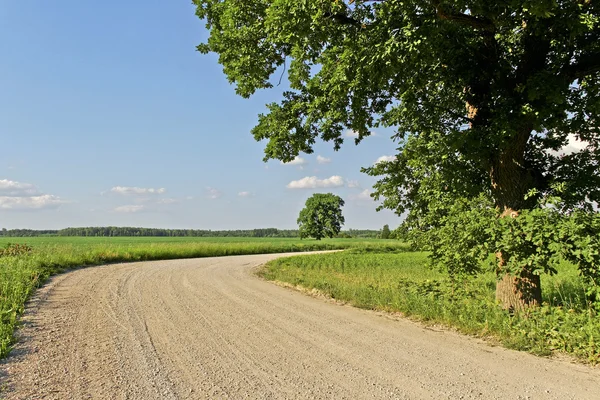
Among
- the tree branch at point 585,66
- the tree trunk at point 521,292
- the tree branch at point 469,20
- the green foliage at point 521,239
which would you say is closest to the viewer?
the green foliage at point 521,239

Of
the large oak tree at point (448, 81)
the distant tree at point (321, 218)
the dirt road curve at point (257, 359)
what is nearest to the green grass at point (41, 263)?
the dirt road curve at point (257, 359)

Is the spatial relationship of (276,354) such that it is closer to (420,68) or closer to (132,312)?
(132,312)

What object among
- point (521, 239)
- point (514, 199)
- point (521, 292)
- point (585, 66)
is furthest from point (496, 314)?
point (585, 66)

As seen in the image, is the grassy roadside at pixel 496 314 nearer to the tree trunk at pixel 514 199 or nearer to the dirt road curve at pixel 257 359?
the tree trunk at pixel 514 199

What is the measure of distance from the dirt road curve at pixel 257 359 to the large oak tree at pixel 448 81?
2384mm

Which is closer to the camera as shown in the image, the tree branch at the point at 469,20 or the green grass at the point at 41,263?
the tree branch at the point at 469,20

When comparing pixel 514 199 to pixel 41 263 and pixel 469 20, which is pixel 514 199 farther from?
pixel 41 263

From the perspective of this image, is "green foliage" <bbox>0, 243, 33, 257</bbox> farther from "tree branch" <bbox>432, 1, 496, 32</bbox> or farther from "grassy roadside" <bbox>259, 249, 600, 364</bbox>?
"tree branch" <bbox>432, 1, 496, 32</bbox>

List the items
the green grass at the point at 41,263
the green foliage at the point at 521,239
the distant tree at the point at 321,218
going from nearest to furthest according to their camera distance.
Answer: the green foliage at the point at 521,239 < the green grass at the point at 41,263 < the distant tree at the point at 321,218

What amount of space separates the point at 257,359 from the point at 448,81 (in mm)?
6607

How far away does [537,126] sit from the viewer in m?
6.59

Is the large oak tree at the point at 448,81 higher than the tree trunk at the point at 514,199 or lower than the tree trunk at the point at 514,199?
higher

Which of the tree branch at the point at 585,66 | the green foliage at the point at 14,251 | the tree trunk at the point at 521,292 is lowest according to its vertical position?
the tree trunk at the point at 521,292

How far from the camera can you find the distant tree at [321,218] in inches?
2977
